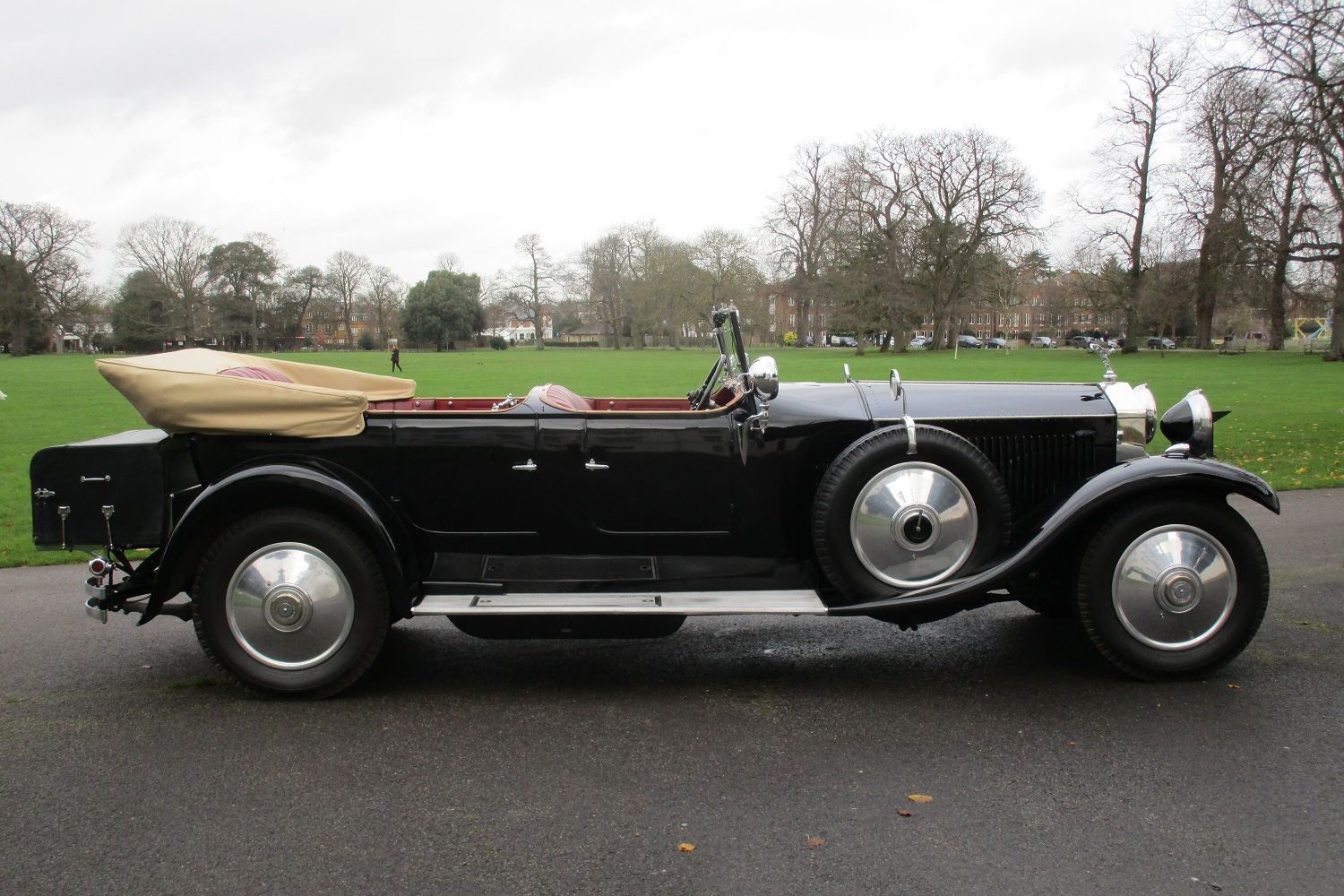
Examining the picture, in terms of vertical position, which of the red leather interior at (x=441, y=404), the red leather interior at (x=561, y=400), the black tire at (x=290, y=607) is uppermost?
the red leather interior at (x=561, y=400)

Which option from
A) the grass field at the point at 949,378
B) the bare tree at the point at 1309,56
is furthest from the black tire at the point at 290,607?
the bare tree at the point at 1309,56

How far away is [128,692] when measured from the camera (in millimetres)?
3982

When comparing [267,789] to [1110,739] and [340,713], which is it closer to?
[340,713]

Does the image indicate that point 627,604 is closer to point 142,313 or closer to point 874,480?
point 874,480

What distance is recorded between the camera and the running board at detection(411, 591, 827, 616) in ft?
12.1

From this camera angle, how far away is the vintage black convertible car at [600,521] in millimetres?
3814

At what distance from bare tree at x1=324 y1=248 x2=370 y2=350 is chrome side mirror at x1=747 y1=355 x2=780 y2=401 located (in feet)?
277

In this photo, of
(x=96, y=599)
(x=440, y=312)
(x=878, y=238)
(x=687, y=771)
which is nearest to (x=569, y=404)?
(x=687, y=771)

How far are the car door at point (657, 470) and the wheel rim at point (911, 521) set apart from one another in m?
0.63

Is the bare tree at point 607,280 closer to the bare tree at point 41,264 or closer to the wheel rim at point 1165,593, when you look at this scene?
the bare tree at point 41,264

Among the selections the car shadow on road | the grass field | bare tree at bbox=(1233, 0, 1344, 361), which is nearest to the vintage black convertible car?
the car shadow on road

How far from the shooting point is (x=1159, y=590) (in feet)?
12.6

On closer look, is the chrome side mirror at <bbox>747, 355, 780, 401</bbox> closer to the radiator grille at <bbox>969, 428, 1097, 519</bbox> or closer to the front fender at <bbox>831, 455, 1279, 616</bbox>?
the front fender at <bbox>831, 455, 1279, 616</bbox>

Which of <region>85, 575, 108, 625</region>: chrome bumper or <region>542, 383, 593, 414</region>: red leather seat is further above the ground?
<region>542, 383, 593, 414</region>: red leather seat
